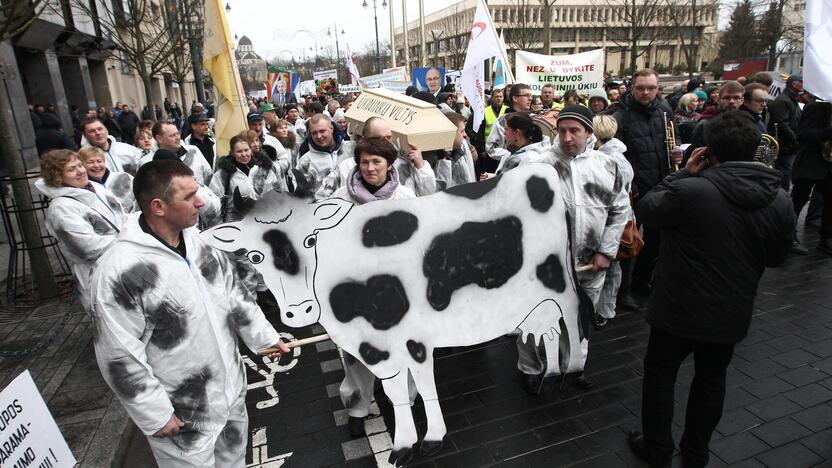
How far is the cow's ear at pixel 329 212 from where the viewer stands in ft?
8.98

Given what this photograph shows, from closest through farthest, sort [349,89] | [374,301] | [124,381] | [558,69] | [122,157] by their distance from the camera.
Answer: [124,381], [374,301], [122,157], [558,69], [349,89]

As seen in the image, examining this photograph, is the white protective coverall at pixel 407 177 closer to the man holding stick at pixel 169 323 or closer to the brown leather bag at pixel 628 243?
the brown leather bag at pixel 628 243

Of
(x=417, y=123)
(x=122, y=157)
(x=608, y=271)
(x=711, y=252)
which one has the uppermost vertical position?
(x=417, y=123)

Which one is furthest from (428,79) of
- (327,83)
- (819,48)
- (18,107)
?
(18,107)

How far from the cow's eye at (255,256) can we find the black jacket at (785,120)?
23.2 ft

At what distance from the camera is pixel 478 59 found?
23.7 ft

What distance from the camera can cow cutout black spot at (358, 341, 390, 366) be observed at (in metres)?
2.86

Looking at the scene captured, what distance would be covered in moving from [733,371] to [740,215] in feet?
6.72

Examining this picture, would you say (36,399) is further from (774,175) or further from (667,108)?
(667,108)

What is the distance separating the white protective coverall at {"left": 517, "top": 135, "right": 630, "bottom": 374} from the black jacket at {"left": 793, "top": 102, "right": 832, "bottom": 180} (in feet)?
12.9

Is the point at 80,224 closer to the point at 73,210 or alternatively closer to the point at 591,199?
the point at 73,210

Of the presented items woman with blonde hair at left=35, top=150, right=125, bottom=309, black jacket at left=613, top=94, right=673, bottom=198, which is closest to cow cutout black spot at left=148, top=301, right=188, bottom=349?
woman with blonde hair at left=35, top=150, right=125, bottom=309

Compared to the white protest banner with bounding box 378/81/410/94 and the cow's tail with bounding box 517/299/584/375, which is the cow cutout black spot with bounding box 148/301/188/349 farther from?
the white protest banner with bounding box 378/81/410/94

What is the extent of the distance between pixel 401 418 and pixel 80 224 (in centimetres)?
311
